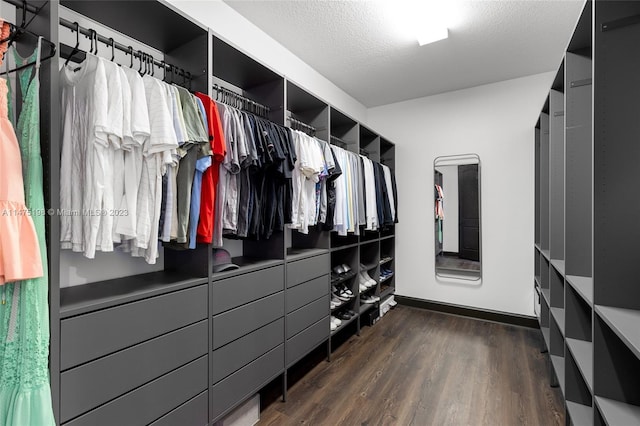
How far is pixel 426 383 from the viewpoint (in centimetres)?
220

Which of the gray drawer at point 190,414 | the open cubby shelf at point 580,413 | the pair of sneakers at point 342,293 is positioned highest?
the pair of sneakers at point 342,293

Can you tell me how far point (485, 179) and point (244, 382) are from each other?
321 centimetres

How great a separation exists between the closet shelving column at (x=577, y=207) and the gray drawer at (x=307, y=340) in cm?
152

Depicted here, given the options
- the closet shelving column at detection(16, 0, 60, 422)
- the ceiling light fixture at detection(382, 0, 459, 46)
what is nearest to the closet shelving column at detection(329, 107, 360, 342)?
the ceiling light fixture at detection(382, 0, 459, 46)

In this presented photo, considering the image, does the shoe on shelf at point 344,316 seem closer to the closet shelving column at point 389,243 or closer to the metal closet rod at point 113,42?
the closet shelving column at point 389,243

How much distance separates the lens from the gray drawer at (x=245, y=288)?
153cm

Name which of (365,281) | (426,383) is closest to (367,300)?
(365,281)

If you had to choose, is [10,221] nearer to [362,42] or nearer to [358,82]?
[362,42]

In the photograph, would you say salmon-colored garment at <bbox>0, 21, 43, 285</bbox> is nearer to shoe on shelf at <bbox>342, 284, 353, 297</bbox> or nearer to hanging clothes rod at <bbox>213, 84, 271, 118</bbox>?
hanging clothes rod at <bbox>213, 84, 271, 118</bbox>

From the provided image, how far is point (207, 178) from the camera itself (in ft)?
4.74

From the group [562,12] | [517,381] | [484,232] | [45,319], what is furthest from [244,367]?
[562,12]

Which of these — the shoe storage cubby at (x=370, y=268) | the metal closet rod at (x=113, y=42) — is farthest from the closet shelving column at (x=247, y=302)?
the shoe storage cubby at (x=370, y=268)

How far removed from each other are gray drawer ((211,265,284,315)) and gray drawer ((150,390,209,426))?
0.40 meters

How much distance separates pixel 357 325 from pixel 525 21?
2.96 metres
